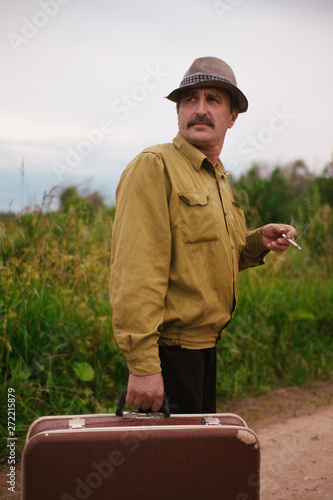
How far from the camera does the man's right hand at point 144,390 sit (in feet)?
5.79

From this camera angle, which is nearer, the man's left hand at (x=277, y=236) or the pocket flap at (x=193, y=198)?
the pocket flap at (x=193, y=198)

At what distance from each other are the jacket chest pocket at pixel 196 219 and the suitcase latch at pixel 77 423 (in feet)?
2.60

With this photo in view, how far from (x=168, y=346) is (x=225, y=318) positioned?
0.30 meters

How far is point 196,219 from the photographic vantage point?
197cm

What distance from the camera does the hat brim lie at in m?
2.23

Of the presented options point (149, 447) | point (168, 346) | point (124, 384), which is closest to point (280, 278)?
point (124, 384)

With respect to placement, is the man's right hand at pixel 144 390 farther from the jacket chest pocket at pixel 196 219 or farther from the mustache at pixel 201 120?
the mustache at pixel 201 120

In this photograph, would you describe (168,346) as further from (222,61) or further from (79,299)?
(79,299)

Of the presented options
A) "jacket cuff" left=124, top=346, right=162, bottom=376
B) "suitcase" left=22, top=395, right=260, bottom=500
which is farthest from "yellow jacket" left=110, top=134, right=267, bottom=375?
"suitcase" left=22, top=395, right=260, bottom=500

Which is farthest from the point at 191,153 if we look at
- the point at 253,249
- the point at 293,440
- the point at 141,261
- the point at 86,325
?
the point at 293,440

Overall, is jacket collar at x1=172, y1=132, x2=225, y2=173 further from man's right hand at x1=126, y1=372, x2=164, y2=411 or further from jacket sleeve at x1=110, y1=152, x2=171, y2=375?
man's right hand at x1=126, y1=372, x2=164, y2=411

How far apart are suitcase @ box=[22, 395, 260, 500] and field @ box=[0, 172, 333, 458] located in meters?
1.41

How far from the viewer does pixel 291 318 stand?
14.5ft

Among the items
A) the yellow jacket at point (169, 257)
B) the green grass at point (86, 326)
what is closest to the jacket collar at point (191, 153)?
the yellow jacket at point (169, 257)
